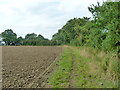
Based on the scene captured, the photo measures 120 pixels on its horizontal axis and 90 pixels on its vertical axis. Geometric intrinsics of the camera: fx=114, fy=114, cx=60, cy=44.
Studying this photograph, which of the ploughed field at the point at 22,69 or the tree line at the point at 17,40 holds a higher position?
the tree line at the point at 17,40

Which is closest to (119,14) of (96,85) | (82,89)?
(96,85)

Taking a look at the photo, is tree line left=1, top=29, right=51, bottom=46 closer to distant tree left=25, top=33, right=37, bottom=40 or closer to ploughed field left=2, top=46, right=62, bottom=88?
distant tree left=25, top=33, right=37, bottom=40

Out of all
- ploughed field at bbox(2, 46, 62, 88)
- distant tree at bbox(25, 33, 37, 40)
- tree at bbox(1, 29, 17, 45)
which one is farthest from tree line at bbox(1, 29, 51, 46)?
ploughed field at bbox(2, 46, 62, 88)

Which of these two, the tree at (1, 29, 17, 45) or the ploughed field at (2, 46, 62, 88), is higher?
the tree at (1, 29, 17, 45)

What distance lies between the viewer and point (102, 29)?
8.61 metres

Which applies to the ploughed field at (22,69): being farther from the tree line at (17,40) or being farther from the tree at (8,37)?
the tree at (8,37)

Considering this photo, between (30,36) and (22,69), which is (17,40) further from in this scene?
(22,69)

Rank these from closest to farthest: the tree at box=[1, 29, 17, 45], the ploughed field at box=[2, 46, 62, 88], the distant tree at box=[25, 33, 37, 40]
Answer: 1. the ploughed field at box=[2, 46, 62, 88]
2. the tree at box=[1, 29, 17, 45]
3. the distant tree at box=[25, 33, 37, 40]

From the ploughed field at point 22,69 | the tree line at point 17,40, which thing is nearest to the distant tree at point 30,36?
the tree line at point 17,40

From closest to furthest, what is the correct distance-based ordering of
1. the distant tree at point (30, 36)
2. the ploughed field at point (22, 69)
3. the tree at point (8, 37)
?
the ploughed field at point (22, 69) < the tree at point (8, 37) < the distant tree at point (30, 36)

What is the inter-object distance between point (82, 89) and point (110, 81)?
58.7 inches

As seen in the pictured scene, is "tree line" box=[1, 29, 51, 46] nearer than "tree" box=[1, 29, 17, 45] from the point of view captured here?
Yes

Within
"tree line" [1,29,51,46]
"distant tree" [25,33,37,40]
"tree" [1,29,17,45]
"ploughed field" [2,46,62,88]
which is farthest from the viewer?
"distant tree" [25,33,37,40]

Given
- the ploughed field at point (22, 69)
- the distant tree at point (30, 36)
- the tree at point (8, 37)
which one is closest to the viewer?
the ploughed field at point (22, 69)
